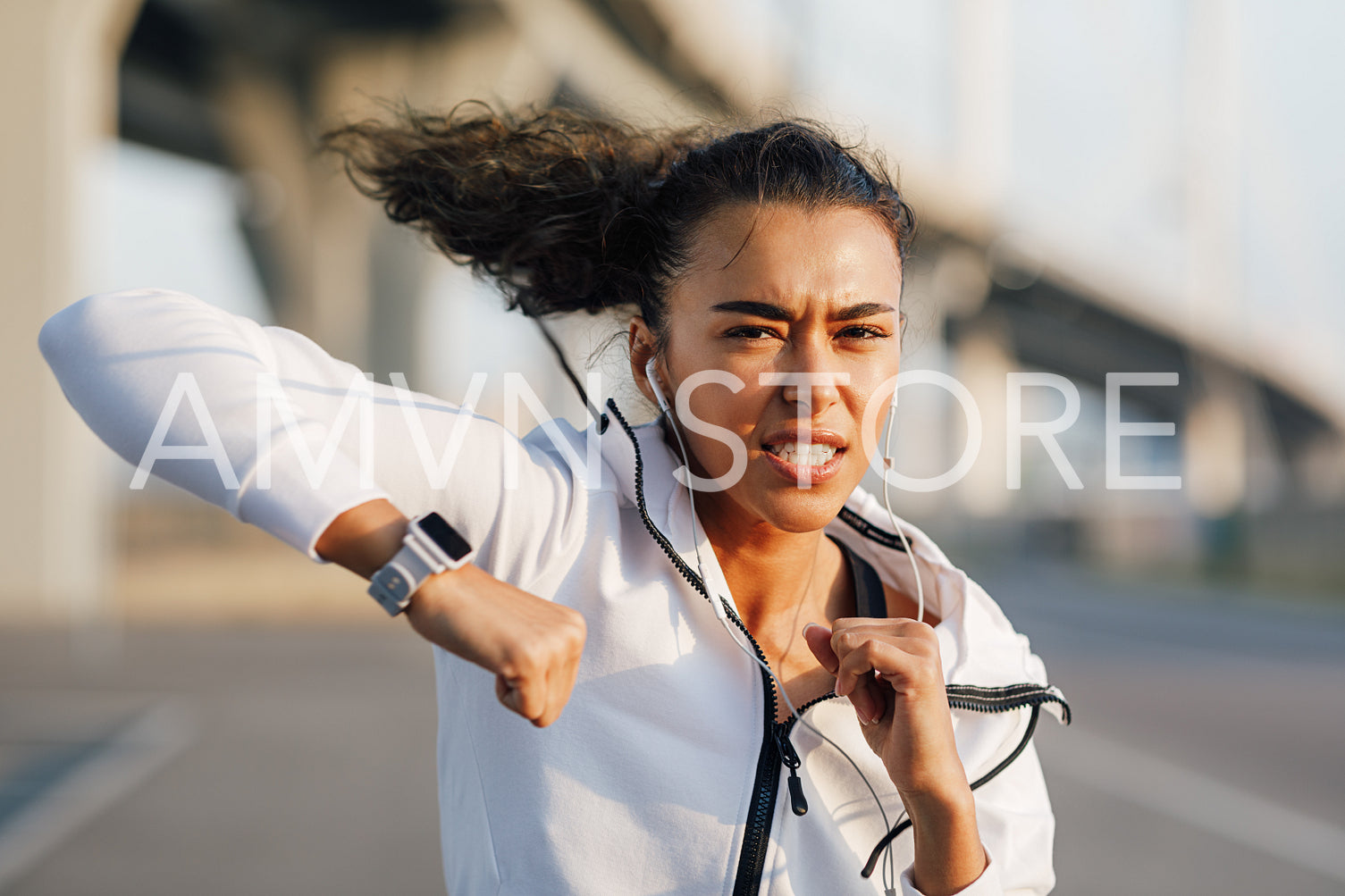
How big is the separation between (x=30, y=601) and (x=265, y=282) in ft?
43.7

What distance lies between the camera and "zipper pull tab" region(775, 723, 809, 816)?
69.6 inches

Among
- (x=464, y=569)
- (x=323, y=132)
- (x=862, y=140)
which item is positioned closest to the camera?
(x=464, y=569)

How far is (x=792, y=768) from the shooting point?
1777 mm

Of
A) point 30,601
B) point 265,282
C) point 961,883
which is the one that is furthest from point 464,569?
point 265,282

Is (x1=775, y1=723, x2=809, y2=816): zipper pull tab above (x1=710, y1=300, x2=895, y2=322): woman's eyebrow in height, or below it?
below

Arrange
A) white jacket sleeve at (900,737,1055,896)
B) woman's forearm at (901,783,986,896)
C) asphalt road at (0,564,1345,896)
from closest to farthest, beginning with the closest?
woman's forearm at (901,783,986,896) < white jacket sleeve at (900,737,1055,896) < asphalt road at (0,564,1345,896)

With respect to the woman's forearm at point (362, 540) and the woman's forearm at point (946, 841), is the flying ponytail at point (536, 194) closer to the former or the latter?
the woman's forearm at point (362, 540)

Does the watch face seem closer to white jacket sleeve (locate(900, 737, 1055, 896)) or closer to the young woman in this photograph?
the young woman

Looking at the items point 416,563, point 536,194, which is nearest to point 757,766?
point 416,563

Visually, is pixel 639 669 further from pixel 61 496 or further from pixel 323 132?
pixel 61 496

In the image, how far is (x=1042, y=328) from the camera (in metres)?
40.9

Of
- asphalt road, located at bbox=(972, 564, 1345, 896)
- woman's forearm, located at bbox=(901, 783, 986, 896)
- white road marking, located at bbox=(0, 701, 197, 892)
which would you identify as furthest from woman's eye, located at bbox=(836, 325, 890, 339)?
white road marking, located at bbox=(0, 701, 197, 892)

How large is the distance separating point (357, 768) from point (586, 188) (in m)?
6.33

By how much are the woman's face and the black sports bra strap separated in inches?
15.7
